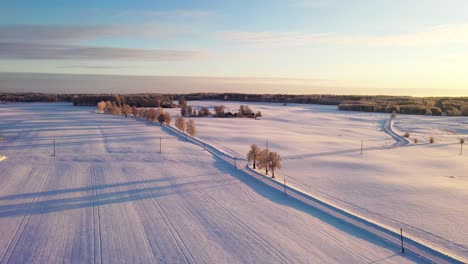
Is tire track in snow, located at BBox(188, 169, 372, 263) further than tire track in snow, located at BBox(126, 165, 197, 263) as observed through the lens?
Yes

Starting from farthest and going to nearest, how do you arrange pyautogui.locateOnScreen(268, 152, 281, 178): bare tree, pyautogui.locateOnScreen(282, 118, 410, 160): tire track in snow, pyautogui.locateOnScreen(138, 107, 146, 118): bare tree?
pyautogui.locateOnScreen(138, 107, 146, 118): bare tree → pyautogui.locateOnScreen(282, 118, 410, 160): tire track in snow → pyautogui.locateOnScreen(268, 152, 281, 178): bare tree

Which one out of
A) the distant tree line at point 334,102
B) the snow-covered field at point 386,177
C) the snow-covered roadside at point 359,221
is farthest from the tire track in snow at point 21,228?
the distant tree line at point 334,102

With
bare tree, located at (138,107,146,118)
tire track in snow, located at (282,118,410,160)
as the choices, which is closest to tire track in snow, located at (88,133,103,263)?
tire track in snow, located at (282,118,410,160)

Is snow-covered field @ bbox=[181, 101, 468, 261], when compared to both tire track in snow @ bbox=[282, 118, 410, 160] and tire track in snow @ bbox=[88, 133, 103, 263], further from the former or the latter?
tire track in snow @ bbox=[88, 133, 103, 263]

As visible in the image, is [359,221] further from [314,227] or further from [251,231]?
[251,231]

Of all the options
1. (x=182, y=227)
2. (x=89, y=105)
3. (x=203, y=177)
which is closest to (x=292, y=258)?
(x=182, y=227)

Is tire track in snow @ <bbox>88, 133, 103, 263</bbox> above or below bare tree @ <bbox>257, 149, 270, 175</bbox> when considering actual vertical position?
below

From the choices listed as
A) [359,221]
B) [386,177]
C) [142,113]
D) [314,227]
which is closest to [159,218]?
[314,227]

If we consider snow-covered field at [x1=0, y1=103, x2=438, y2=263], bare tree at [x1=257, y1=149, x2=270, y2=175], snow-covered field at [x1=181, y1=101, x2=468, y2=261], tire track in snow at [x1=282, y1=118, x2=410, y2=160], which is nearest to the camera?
snow-covered field at [x1=0, y1=103, x2=438, y2=263]
